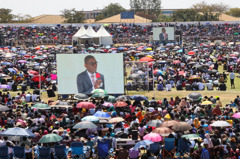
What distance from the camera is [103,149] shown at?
54.0 feet

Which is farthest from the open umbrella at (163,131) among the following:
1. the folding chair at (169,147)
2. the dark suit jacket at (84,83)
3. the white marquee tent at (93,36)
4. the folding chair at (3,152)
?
the white marquee tent at (93,36)

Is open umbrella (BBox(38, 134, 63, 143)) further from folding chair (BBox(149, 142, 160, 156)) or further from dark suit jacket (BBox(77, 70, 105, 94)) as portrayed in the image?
dark suit jacket (BBox(77, 70, 105, 94))

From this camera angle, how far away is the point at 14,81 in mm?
37438

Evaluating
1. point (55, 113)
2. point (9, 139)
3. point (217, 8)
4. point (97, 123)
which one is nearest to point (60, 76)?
point (55, 113)

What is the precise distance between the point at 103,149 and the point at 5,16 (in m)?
108

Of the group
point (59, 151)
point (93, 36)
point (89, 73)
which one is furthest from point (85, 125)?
point (93, 36)

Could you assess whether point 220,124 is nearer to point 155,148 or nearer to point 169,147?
point 169,147

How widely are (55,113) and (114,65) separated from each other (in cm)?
961

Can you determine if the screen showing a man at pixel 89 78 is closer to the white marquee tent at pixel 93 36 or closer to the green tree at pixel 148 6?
the white marquee tent at pixel 93 36

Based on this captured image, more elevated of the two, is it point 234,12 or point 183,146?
point 234,12

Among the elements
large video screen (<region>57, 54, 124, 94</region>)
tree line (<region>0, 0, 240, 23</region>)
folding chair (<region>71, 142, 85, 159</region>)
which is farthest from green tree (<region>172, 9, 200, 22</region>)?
folding chair (<region>71, 142, 85, 159</region>)

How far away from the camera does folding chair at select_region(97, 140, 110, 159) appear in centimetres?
1645

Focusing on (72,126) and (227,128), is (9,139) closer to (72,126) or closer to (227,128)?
(72,126)

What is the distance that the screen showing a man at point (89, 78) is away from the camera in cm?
3177
